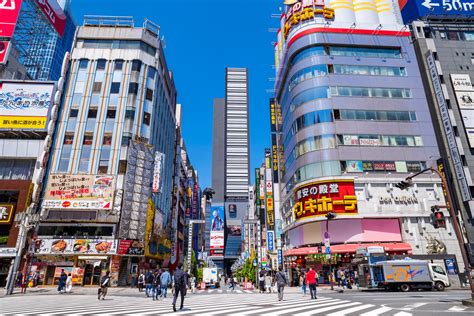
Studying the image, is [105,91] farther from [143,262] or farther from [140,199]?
[143,262]

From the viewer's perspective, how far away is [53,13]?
154 feet

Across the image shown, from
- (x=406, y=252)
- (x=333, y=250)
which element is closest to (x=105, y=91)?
(x=333, y=250)

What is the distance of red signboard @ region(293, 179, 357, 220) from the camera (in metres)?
33.2

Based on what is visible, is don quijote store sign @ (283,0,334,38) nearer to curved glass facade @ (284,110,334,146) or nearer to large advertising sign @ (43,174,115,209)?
curved glass facade @ (284,110,334,146)

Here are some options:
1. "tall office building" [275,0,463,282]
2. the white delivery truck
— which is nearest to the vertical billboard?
"tall office building" [275,0,463,282]

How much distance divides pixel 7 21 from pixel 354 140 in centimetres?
4881

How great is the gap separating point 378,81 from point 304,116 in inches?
446

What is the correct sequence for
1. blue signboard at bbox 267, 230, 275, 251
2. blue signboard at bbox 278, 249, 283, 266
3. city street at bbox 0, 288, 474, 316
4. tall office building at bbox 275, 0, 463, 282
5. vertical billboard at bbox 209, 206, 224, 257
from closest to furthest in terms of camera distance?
city street at bbox 0, 288, 474, 316
tall office building at bbox 275, 0, 463, 282
blue signboard at bbox 278, 249, 283, 266
blue signboard at bbox 267, 230, 275, 251
vertical billboard at bbox 209, 206, 224, 257

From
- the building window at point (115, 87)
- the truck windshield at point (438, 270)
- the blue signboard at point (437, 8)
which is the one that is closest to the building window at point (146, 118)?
the building window at point (115, 87)

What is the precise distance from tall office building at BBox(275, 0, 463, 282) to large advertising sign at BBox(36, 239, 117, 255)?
21.2m

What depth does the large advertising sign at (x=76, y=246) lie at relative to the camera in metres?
33.0

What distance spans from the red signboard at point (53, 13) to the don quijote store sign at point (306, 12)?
35.6 m

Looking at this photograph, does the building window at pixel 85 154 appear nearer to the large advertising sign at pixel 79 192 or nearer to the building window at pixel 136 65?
the large advertising sign at pixel 79 192

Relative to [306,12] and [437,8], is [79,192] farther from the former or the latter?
[437,8]
